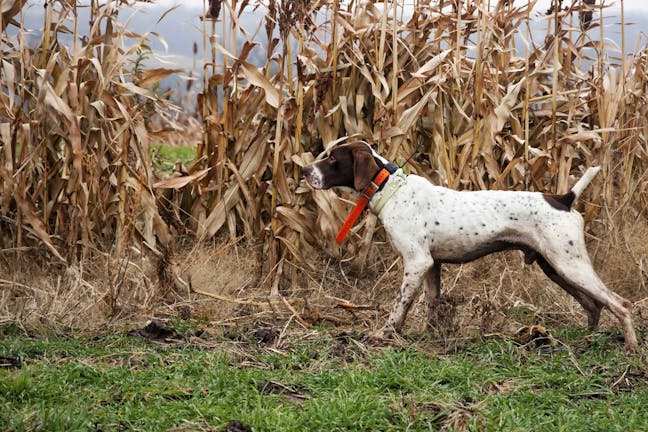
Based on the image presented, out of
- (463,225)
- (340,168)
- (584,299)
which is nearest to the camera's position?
(463,225)

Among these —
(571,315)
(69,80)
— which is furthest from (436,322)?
(69,80)

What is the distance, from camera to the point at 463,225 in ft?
16.6

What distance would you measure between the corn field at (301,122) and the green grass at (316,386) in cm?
121

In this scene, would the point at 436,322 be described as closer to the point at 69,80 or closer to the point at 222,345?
the point at 222,345

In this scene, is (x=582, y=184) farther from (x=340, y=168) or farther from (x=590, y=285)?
(x=340, y=168)

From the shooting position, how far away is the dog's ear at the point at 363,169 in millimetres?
5090

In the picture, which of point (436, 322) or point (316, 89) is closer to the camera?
point (436, 322)

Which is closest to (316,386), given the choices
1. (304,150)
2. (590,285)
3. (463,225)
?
(463,225)

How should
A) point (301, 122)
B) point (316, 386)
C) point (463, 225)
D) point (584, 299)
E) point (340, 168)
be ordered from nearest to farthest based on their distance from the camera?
point (316, 386) < point (463, 225) < point (340, 168) < point (584, 299) < point (301, 122)

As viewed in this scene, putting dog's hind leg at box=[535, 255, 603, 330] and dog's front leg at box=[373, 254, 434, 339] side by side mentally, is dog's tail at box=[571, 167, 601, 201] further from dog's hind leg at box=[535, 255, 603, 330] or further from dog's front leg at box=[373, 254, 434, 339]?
dog's front leg at box=[373, 254, 434, 339]

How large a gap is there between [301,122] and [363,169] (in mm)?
1269

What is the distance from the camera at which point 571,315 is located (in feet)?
18.7

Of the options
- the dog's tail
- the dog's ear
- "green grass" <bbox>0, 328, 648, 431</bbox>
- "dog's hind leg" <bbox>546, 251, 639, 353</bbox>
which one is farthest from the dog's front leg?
the dog's tail

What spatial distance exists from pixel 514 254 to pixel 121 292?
9.11 feet
